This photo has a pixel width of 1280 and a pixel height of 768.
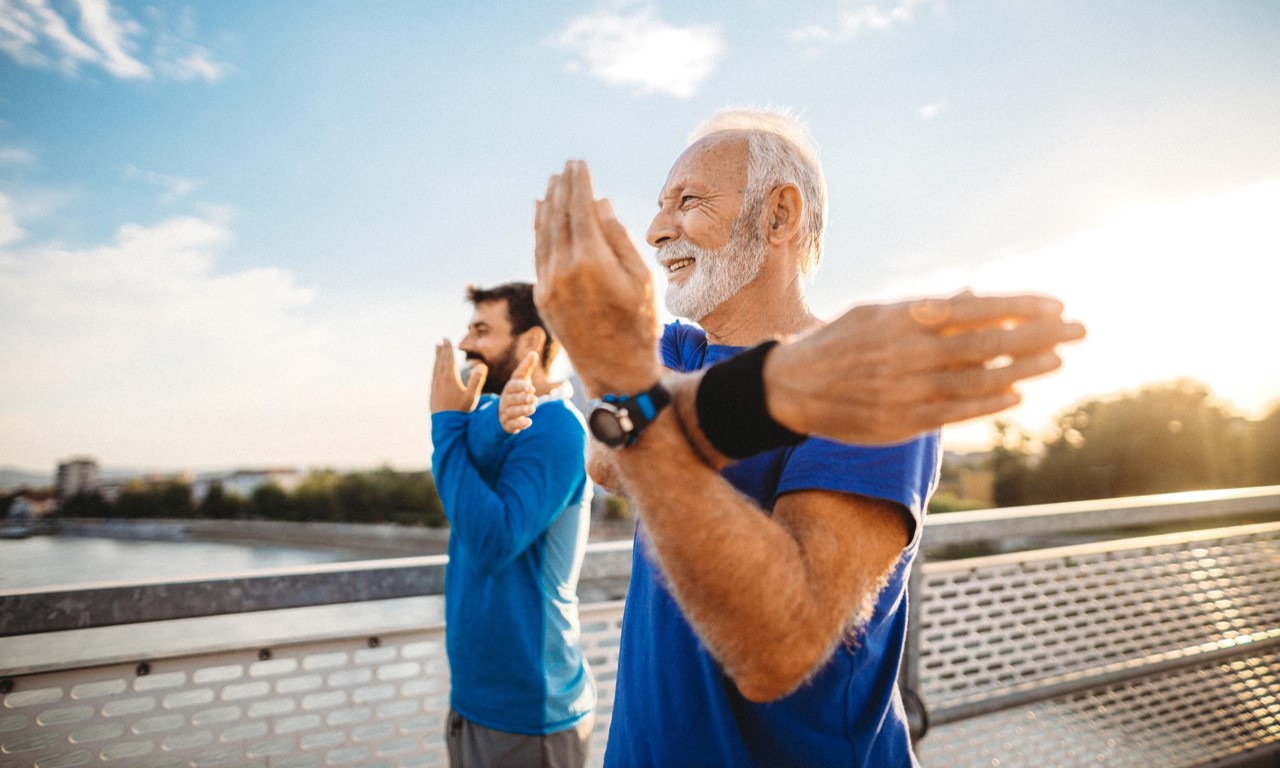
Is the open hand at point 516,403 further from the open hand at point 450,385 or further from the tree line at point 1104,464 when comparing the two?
the tree line at point 1104,464

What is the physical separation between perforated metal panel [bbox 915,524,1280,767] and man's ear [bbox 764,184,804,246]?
169 cm

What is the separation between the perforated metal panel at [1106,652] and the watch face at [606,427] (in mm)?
2205

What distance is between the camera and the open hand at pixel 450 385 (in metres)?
2.43

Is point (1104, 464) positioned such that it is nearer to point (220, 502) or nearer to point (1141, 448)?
point (1141, 448)

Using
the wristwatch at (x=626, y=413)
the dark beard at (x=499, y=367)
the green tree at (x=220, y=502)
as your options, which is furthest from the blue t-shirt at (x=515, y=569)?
the green tree at (x=220, y=502)

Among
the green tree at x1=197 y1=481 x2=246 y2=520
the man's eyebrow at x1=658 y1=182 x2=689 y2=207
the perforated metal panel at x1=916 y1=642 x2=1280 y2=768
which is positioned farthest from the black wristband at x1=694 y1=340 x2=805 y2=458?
the green tree at x1=197 y1=481 x2=246 y2=520

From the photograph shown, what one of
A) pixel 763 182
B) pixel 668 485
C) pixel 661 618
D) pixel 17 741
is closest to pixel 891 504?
pixel 668 485

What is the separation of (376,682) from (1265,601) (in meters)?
4.66

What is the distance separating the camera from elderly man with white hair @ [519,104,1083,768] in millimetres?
660

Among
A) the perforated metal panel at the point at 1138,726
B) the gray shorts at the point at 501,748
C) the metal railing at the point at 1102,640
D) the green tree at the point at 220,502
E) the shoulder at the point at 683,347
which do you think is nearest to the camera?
the shoulder at the point at 683,347

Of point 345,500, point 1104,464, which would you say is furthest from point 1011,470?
point 345,500

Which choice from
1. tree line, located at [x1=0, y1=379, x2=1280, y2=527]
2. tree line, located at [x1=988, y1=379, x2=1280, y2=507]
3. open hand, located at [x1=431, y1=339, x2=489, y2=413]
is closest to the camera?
open hand, located at [x1=431, y1=339, x2=489, y2=413]

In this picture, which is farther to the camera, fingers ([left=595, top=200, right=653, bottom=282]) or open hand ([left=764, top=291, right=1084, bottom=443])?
fingers ([left=595, top=200, right=653, bottom=282])

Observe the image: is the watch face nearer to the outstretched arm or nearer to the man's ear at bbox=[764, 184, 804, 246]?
the outstretched arm
